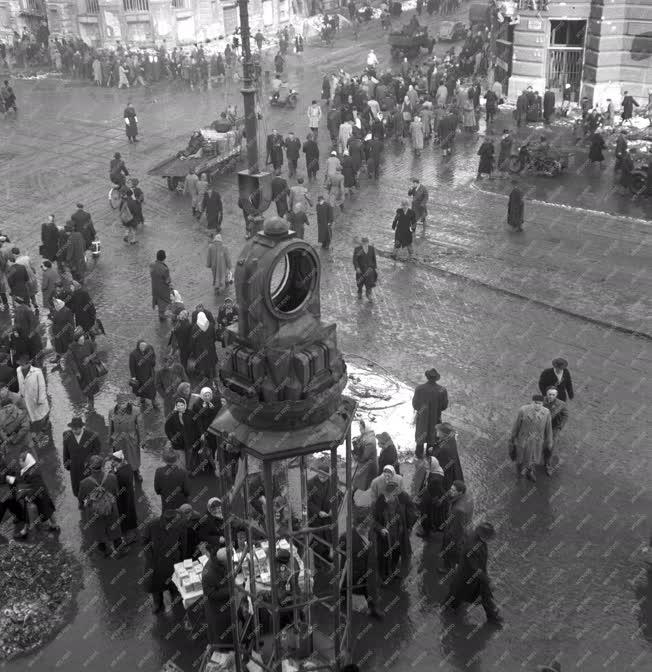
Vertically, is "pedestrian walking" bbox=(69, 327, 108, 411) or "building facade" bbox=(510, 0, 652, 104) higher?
"building facade" bbox=(510, 0, 652, 104)

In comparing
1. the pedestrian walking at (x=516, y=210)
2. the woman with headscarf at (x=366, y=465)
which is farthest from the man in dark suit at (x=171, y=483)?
the pedestrian walking at (x=516, y=210)

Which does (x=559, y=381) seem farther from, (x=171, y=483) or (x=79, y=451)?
(x=79, y=451)

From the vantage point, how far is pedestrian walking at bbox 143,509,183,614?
10.3 m

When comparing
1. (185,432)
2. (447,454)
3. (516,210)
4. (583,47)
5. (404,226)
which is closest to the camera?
(447,454)

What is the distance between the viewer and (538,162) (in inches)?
1013

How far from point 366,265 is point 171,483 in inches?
305

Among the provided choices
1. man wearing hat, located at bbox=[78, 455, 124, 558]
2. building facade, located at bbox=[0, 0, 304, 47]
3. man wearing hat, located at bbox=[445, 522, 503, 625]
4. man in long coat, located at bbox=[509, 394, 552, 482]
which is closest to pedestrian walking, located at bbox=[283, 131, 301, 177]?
man in long coat, located at bbox=[509, 394, 552, 482]

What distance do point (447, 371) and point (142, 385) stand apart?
16.5ft

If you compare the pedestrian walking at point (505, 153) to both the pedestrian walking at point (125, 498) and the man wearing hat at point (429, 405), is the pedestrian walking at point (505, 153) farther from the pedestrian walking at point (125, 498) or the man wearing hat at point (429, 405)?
the pedestrian walking at point (125, 498)

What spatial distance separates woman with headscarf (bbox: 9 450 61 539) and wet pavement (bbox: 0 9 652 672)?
0.41 m

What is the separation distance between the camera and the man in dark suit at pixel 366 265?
1802 centimetres

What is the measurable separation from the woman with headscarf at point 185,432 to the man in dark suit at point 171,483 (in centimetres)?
140

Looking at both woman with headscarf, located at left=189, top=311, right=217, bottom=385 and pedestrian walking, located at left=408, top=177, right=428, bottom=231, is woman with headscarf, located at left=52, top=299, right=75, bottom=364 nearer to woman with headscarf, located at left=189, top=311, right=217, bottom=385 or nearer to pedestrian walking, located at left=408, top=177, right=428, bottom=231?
woman with headscarf, located at left=189, top=311, right=217, bottom=385

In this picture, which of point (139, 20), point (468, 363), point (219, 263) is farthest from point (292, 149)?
point (139, 20)
